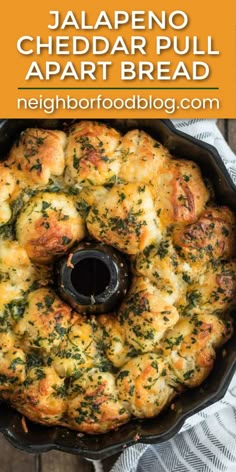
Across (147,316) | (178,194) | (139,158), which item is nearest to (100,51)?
(139,158)

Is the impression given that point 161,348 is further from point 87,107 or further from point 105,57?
point 105,57

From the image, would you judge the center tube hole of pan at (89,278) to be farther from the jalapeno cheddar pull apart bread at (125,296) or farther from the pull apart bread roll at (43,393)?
the pull apart bread roll at (43,393)

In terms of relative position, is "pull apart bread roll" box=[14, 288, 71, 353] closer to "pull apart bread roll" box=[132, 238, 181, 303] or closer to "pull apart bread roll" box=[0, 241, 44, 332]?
"pull apart bread roll" box=[0, 241, 44, 332]

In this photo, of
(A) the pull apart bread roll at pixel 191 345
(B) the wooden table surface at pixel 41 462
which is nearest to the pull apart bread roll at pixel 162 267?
(A) the pull apart bread roll at pixel 191 345

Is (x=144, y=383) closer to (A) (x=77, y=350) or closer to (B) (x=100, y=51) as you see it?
(A) (x=77, y=350)

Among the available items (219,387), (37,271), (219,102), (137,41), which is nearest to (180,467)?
(219,387)

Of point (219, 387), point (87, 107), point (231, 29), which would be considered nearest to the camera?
point (219, 387)
